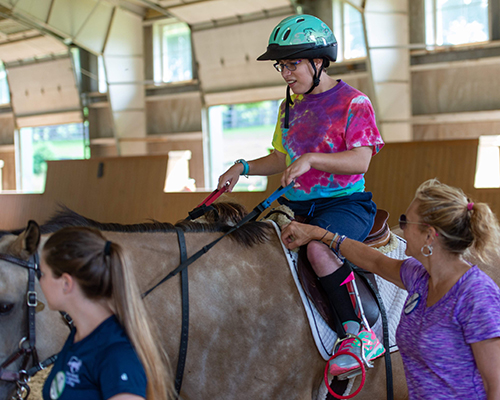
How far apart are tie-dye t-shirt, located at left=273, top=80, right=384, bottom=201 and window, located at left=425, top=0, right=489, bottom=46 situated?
8465 mm

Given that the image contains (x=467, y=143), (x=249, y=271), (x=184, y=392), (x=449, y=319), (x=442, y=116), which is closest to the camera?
(x=449, y=319)

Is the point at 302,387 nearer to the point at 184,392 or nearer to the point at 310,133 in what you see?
the point at 184,392

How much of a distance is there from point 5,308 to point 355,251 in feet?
3.84

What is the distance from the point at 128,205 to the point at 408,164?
13.2 feet

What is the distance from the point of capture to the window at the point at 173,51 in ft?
41.1

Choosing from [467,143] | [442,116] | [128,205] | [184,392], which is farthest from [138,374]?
[442,116]

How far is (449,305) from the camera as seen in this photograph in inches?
54.2

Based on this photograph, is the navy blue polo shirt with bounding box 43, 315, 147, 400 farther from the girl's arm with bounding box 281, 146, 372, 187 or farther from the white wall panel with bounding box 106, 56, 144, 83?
the white wall panel with bounding box 106, 56, 144, 83

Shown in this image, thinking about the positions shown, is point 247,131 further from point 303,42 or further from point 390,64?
point 303,42

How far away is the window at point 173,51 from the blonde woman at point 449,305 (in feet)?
38.5

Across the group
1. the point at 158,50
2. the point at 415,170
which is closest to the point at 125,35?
the point at 158,50

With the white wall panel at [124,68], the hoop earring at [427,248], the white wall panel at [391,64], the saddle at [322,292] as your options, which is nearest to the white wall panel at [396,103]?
the white wall panel at [391,64]

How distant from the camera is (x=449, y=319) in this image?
137cm

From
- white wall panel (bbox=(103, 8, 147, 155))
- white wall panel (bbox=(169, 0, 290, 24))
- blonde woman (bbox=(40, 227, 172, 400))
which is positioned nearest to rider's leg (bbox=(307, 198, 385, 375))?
blonde woman (bbox=(40, 227, 172, 400))
